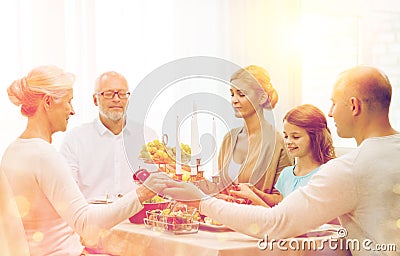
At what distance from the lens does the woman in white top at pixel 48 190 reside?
67.9 inches

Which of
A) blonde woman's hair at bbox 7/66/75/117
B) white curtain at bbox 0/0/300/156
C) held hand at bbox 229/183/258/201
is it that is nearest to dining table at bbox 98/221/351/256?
held hand at bbox 229/183/258/201

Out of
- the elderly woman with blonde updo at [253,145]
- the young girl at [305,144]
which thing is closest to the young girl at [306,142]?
the young girl at [305,144]

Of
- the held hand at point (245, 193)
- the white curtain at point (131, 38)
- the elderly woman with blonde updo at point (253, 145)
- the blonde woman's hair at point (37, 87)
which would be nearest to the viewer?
the blonde woman's hair at point (37, 87)

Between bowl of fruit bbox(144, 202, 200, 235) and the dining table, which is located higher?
bowl of fruit bbox(144, 202, 200, 235)

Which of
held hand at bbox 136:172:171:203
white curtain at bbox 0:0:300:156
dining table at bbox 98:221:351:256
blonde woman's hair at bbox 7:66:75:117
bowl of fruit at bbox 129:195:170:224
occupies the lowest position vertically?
dining table at bbox 98:221:351:256

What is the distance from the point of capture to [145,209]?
1.83 metres

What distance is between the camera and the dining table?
159 cm

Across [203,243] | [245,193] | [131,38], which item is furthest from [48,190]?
[131,38]

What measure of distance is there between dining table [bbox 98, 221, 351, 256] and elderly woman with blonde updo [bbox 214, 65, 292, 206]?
48 centimetres

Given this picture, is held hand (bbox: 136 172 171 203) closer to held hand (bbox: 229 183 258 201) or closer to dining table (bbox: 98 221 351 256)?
dining table (bbox: 98 221 351 256)

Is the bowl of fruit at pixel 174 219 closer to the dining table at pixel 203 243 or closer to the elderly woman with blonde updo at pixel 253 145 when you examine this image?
the dining table at pixel 203 243

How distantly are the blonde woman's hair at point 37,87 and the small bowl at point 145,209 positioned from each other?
0.40 metres

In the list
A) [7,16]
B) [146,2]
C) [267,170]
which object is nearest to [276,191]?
[267,170]

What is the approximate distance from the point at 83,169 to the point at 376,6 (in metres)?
1.62
